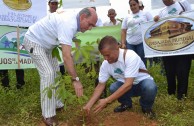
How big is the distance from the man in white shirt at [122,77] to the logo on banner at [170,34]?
129 cm

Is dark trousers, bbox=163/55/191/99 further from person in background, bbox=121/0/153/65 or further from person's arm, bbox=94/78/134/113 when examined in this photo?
person's arm, bbox=94/78/134/113

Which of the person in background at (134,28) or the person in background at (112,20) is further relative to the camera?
the person in background at (112,20)

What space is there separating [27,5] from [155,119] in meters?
2.91

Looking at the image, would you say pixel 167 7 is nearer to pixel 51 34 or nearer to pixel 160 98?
pixel 160 98

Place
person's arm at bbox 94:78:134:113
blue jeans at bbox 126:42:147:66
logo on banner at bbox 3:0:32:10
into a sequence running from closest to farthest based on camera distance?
person's arm at bbox 94:78:134:113
logo on banner at bbox 3:0:32:10
blue jeans at bbox 126:42:147:66

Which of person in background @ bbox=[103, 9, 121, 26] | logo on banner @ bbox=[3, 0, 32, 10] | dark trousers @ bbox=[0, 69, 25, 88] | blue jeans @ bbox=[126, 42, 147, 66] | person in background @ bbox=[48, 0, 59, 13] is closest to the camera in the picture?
logo on banner @ bbox=[3, 0, 32, 10]

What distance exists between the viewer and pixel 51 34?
378 cm

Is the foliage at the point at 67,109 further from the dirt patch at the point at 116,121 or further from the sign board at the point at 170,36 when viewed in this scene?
the sign board at the point at 170,36

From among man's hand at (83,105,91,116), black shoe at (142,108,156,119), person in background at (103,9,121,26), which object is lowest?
black shoe at (142,108,156,119)

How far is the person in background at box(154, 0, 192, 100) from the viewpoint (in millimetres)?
4574

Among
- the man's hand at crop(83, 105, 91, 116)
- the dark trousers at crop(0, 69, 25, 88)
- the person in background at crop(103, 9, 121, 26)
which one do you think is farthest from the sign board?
the dark trousers at crop(0, 69, 25, 88)

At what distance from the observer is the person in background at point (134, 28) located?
17.7 feet

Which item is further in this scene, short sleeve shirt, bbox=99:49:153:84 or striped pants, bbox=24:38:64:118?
striped pants, bbox=24:38:64:118

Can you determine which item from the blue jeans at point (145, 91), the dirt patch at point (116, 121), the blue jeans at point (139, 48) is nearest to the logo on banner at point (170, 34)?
the blue jeans at point (139, 48)
